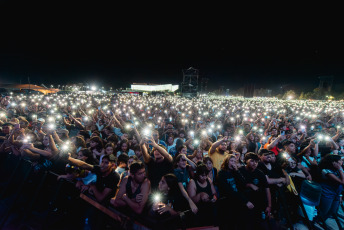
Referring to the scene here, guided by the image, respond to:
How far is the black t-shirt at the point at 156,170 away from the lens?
3623 millimetres

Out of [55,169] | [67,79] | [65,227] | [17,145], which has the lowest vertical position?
[65,227]

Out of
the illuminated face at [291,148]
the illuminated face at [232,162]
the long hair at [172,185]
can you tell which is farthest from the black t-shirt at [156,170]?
the illuminated face at [291,148]

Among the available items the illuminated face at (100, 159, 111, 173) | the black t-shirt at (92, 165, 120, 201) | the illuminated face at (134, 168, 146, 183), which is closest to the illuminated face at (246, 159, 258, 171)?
the illuminated face at (134, 168, 146, 183)

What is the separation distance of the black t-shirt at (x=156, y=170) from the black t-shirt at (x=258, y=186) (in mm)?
1512

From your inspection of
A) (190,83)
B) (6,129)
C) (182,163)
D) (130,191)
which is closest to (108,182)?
(130,191)

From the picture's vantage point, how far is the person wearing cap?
338 centimetres

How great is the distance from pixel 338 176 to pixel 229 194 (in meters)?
2.60

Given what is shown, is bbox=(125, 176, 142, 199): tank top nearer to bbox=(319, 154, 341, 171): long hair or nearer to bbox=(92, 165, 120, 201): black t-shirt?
bbox=(92, 165, 120, 201): black t-shirt

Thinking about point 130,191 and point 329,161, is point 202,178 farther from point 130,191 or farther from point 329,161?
point 329,161

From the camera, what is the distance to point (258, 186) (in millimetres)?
3535

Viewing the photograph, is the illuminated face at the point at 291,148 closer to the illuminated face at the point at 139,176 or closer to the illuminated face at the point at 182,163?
the illuminated face at the point at 182,163

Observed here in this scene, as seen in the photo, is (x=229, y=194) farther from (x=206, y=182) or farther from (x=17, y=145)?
(x=17, y=145)

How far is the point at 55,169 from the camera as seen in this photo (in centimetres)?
390

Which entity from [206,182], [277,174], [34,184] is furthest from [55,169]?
[277,174]
